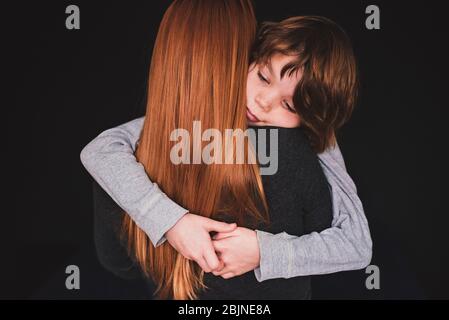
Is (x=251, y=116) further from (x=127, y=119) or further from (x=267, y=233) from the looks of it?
(x=127, y=119)

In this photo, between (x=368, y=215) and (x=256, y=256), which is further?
(x=368, y=215)

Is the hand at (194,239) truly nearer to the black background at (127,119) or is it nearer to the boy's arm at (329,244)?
the boy's arm at (329,244)

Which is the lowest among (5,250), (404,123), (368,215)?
(5,250)

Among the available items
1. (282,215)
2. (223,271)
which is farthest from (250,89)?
(223,271)

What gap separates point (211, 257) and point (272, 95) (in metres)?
0.36

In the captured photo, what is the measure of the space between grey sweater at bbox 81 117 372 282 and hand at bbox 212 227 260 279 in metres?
0.02

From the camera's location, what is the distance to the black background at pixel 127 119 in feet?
4.05

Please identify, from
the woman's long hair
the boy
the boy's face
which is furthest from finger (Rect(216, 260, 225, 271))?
the boy's face

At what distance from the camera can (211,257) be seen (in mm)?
994

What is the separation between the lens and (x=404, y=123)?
1.29 m

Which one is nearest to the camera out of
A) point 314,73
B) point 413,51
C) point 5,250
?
point 314,73

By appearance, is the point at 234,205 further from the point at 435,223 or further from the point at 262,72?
the point at 435,223
